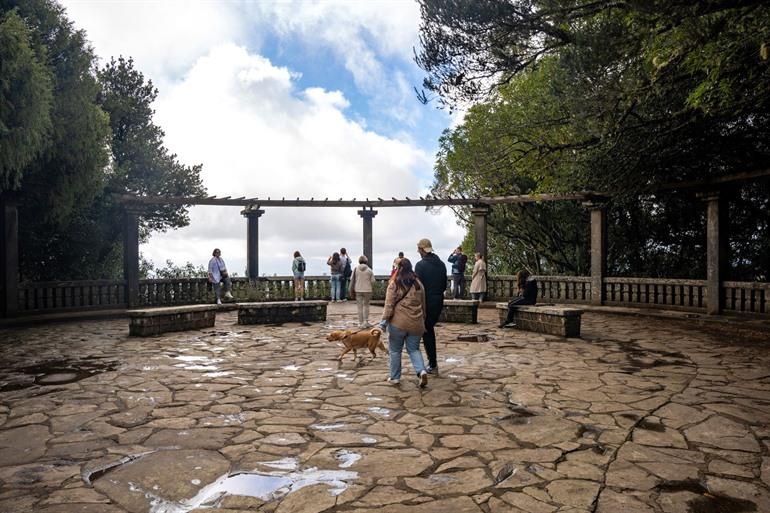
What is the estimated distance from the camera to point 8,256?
1315 cm

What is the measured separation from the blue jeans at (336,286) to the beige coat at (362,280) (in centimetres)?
602

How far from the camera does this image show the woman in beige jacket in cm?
648

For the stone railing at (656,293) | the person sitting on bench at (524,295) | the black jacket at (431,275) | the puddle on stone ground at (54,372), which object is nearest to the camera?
the puddle on stone ground at (54,372)

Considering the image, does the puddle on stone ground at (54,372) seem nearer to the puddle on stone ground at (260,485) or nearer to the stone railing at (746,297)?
the puddle on stone ground at (260,485)

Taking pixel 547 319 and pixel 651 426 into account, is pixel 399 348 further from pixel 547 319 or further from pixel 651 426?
pixel 547 319

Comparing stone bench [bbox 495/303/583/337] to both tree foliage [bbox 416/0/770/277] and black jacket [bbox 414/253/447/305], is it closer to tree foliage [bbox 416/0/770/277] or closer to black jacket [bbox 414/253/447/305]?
tree foliage [bbox 416/0/770/277]

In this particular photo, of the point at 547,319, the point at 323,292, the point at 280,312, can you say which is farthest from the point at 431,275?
the point at 323,292

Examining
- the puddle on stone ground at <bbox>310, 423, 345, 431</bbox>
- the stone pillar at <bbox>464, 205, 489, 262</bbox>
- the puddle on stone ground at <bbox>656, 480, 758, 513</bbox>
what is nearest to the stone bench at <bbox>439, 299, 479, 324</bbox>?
the stone pillar at <bbox>464, 205, 489, 262</bbox>

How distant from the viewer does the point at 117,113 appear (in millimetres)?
20484

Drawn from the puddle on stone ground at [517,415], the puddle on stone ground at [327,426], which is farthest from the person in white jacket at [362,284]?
the puddle on stone ground at [327,426]

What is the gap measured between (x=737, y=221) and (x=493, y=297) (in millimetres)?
8117

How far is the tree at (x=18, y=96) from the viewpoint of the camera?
31.7 ft

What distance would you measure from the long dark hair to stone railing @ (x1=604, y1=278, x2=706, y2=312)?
10.6 m

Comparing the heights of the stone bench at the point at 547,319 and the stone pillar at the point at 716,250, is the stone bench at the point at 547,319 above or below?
below
